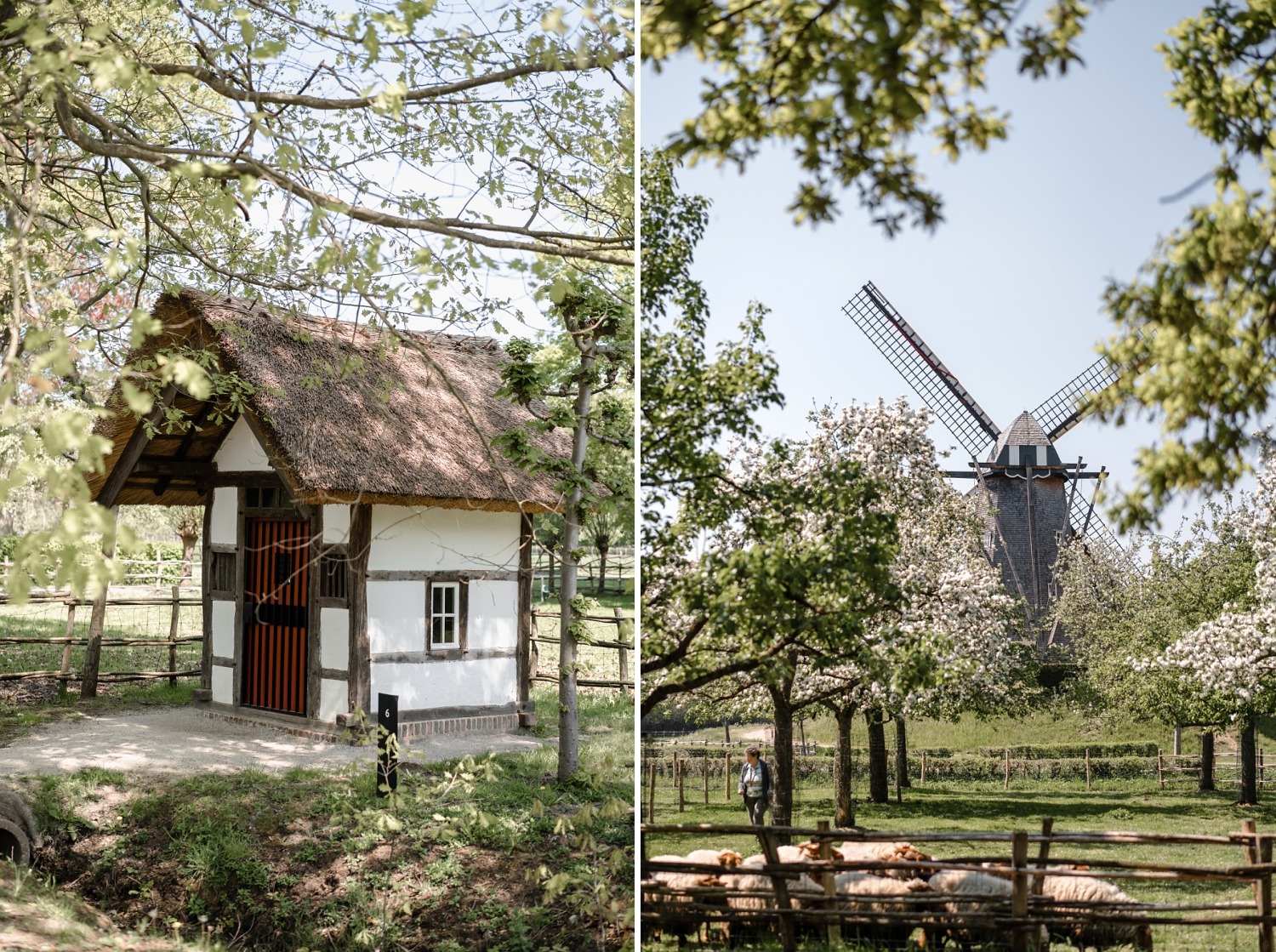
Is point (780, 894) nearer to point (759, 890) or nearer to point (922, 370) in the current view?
point (759, 890)

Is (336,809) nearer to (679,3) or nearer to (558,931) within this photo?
(558,931)

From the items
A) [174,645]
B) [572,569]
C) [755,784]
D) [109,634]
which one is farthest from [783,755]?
[109,634]

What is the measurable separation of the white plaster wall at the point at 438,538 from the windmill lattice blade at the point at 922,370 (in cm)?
479

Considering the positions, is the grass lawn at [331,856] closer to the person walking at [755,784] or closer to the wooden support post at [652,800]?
the wooden support post at [652,800]

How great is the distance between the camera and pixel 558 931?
4145 millimetres

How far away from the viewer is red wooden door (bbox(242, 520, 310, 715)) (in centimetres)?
670

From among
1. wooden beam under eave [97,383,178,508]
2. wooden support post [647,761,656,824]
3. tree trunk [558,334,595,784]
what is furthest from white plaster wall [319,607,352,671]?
wooden support post [647,761,656,824]

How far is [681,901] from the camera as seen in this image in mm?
1675

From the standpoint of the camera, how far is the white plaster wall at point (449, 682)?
6434mm

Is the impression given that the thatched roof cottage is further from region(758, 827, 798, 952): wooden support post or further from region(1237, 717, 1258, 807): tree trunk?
region(1237, 717, 1258, 807): tree trunk

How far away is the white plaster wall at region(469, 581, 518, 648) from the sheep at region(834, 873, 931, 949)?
5.46 meters

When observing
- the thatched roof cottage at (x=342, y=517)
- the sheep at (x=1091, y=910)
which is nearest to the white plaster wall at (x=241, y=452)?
the thatched roof cottage at (x=342, y=517)

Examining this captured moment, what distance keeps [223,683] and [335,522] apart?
1.67 meters

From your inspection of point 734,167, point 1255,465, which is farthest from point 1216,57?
point 734,167
